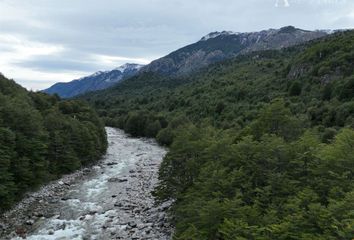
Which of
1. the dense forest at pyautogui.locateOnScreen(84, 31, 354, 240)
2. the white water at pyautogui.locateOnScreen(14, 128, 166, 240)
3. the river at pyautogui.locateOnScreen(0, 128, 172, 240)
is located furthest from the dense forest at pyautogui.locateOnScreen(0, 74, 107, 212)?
the dense forest at pyautogui.locateOnScreen(84, 31, 354, 240)

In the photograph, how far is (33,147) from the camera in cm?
4047

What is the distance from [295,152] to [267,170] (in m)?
2.01

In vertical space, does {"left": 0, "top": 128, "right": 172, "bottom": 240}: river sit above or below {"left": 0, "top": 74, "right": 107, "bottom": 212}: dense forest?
below

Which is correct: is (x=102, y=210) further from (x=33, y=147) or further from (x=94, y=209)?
(x=33, y=147)

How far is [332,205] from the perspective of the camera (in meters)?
15.1

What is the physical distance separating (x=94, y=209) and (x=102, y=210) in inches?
34.1

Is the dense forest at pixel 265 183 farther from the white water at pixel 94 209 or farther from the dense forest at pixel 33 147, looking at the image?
the dense forest at pixel 33 147

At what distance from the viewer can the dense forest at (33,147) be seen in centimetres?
3388

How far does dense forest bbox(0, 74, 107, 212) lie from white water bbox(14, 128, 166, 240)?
3.50 metres

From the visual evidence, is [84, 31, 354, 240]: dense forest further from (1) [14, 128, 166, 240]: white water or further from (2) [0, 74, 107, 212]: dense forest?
(2) [0, 74, 107, 212]: dense forest

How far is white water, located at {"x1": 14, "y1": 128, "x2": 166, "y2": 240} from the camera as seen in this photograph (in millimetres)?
30328

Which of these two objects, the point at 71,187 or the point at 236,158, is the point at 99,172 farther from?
the point at 236,158

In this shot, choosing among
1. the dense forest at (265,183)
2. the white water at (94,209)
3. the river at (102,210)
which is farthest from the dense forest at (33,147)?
the dense forest at (265,183)

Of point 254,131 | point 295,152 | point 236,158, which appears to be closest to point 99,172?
point 254,131
